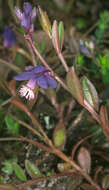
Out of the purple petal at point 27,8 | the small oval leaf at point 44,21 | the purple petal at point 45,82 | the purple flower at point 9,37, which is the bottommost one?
the purple petal at point 45,82

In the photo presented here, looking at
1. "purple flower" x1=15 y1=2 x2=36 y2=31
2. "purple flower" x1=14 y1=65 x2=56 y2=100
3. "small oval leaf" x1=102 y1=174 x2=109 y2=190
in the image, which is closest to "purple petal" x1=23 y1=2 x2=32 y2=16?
"purple flower" x1=15 y1=2 x2=36 y2=31

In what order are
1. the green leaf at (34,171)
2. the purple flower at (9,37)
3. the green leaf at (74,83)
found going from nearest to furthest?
the green leaf at (74,83), the green leaf at (34,171), the purple flower at (9,37)

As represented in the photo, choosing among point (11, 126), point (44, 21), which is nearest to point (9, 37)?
point (11, 126)

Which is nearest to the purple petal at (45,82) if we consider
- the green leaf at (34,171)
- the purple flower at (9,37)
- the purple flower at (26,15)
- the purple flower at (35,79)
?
the purple flower at (35,79)

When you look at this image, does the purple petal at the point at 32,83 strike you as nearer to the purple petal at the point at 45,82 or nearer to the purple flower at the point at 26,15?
the purple petal at the point at 45,82

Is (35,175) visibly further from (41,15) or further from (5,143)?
(41,15)
